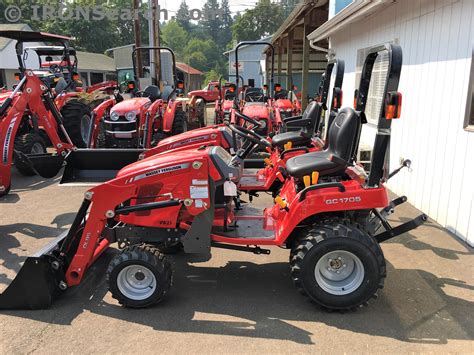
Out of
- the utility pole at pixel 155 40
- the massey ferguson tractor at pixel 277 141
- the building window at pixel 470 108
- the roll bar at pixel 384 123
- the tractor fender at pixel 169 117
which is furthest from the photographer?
the utility pole at pixel 155 40

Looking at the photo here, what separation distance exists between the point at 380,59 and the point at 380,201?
5.45 meters

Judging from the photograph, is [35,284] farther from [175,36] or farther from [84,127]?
[175,36]

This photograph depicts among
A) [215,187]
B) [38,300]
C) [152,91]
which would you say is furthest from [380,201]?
[152,91]

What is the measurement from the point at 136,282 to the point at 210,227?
723 mm

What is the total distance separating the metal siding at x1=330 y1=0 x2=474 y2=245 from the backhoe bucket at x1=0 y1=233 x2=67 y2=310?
3979 millimetres

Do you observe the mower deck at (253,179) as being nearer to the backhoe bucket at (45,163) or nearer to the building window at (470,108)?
the building window at (470,108)

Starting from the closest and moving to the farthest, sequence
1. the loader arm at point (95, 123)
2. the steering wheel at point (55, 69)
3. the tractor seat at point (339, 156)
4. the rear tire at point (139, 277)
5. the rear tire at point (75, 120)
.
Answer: the rear tire at point (139, 277), the tractor seat at point (339, 156), the loader arm at point (95, 123), the rear tire at point (75, 120), the steering wheel at point (55, 69)

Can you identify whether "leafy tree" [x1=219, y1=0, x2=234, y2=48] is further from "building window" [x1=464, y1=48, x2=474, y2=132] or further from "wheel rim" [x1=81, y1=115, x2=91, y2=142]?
"building window" [x1=464, y1=48, x2=474, y2=132]

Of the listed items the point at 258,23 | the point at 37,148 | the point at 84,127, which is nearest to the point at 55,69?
the point at 84,127

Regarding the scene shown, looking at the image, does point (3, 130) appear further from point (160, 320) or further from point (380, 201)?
point (380, 201)

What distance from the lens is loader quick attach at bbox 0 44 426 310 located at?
3148 millimetres

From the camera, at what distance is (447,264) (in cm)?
403

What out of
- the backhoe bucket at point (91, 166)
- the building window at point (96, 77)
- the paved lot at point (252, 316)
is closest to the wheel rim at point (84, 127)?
the backhoe bucket at point (91, 166)

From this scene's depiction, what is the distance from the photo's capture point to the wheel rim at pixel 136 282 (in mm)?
3264
